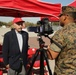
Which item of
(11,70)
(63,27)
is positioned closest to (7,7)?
(11,70)

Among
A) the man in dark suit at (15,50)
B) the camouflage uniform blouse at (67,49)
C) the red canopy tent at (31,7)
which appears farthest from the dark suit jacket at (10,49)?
the camouflage uniform blouse at (67,49)

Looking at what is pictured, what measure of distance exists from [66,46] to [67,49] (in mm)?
44

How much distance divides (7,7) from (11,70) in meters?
1.40

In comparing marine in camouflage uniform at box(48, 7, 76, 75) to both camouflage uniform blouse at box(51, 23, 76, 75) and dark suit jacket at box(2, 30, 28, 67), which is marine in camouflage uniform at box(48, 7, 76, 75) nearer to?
camouflage uniform blouse at box(51, 23, 76, 75)

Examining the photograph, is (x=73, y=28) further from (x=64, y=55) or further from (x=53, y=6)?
(x=53, y=6)

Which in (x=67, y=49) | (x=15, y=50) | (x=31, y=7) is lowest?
(x=15, y=50)

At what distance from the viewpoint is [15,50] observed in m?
4.97

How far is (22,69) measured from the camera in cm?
Answer: 507

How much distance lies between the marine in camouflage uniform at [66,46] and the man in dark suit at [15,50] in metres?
1.61

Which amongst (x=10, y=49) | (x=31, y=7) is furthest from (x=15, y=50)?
(x=31, y=7)

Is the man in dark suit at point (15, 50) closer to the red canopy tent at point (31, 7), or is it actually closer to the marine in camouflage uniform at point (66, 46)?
the red canopy tent at point (31, 7)

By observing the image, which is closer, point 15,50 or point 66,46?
point 66,46

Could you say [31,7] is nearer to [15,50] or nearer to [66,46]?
[15,50]

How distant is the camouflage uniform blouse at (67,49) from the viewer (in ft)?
11.1
